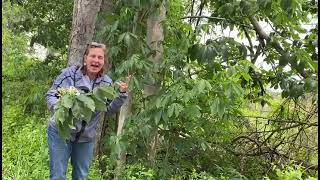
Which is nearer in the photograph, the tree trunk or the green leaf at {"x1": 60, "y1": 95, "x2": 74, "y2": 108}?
the green leaf at {"x1": 60, "y1": 95, "x2": 74, "y2": 108}

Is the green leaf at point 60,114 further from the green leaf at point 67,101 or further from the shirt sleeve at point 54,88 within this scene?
the shirt sleeve at point 54,88

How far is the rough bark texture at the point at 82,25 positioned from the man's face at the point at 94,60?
6.95ft

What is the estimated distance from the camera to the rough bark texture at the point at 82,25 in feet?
19.4

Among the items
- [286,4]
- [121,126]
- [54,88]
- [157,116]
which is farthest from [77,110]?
[121,126]

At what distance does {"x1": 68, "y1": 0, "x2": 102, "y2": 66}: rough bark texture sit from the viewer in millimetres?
5922

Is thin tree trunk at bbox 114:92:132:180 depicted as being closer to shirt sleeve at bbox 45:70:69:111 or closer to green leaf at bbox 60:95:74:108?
shirt sleeve at bbox 45:70:69:111

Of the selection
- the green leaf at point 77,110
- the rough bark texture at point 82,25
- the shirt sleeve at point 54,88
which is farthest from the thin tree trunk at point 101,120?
the green leaf at point 77,110

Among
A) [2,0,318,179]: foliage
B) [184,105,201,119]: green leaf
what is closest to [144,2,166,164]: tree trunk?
[2,0,318,179]: foliage

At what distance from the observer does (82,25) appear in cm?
595

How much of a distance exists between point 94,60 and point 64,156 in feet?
2.63

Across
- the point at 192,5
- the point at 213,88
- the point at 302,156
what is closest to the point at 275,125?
the point at 302,156

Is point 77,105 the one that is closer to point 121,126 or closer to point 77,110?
point 77,110

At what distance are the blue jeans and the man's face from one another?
537mm

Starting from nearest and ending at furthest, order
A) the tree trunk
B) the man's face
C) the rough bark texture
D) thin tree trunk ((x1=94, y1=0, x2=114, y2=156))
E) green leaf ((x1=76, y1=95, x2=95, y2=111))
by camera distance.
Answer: green leaf ((x1=76, y1=95, x2=95, y2=111))
the man's face
the tree trunk
thin tree trunk ((x1=94, y1=0, x2=114, y2=156))
the rough bark texture
